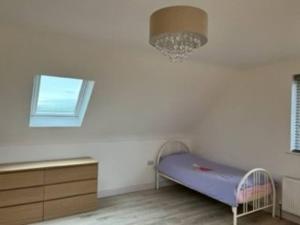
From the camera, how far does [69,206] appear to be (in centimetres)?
341

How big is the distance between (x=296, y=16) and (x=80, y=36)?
1889 millimetres

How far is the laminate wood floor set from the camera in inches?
127

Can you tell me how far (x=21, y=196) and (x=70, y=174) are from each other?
62cm

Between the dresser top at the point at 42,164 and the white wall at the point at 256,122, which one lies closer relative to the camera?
the dresser top at the point at 42,164

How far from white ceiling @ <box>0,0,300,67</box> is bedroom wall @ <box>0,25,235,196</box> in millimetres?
264

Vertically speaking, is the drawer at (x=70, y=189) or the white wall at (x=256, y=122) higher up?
the white wall at (x=256, y=122)

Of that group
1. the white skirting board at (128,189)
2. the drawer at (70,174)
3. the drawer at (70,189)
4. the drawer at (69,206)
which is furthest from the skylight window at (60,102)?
the white skirting board at (128,189)

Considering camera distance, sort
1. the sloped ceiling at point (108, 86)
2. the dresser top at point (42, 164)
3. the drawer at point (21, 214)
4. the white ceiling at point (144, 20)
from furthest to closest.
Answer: the dresser top at point (42, 164) → the drawer at point (21, 214) → the sloped ceiling at point (108, 86) → the white ceiling at point (144, 20)

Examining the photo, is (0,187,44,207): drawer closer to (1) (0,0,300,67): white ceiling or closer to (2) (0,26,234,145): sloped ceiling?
(2) (0,26,234,145): sloped ceiling

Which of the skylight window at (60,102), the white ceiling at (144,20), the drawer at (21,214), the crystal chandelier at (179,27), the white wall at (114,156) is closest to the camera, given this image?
the crystal chandelier at (179,27)

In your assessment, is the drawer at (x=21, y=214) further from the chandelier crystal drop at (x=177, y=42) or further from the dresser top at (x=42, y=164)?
the chandelier crystal drop at (x=177, y=42)

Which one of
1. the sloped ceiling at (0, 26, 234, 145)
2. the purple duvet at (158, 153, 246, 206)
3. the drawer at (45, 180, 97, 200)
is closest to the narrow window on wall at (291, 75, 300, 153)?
the purple duvet at (158, 153, 246, 206)

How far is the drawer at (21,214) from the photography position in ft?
9.84

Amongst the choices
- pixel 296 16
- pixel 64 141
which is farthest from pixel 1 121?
pixel 296 16
